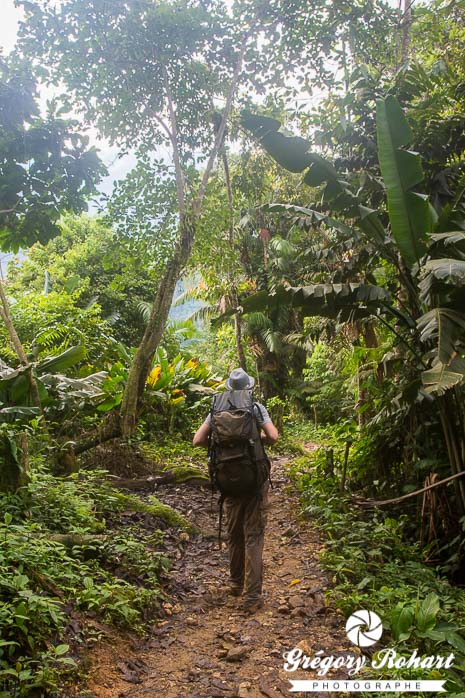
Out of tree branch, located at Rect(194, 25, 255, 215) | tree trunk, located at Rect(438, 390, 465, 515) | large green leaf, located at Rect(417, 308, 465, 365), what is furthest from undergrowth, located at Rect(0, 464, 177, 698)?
tree branch, located at Rect(194, 25, 255, 215)

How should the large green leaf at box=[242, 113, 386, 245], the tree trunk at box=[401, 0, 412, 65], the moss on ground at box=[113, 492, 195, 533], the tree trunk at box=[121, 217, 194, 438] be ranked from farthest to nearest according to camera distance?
the tree trunk at box=[121, 217, 194, 438] < the tree trunk at box=[401, 0, 412, 65] < the moss on ground at box=[113, 492, 195, 533] < the large green leaf at box=[242, 113, 386, 245]

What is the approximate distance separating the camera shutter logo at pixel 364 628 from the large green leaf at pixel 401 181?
3.00 m

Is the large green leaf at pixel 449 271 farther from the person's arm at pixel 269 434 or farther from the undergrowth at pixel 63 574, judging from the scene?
the undergrowth at pixel 63 574

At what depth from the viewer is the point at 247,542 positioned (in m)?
4.19

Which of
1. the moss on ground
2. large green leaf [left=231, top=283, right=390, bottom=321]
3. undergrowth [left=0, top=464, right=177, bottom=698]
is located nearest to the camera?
undergrowth [left=0, top=464, right=177, bottom=698]

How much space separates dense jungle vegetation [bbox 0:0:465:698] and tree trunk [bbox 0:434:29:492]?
19 millimetres

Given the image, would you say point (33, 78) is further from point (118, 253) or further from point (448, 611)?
point (448, 611)

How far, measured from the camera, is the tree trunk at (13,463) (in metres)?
4.38

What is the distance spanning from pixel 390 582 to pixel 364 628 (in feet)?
2.60

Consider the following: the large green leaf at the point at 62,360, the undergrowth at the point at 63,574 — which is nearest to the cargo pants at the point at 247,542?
the undergrowth at the point at 63,574

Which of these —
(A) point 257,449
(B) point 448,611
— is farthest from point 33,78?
(B) point 448,611

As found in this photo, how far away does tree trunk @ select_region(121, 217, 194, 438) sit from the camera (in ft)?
26.7

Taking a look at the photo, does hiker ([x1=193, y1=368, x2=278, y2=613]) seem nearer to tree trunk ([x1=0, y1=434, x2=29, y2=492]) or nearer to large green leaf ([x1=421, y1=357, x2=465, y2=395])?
large green leaf ([x1=421, y1=357, x2=465, y2=395])

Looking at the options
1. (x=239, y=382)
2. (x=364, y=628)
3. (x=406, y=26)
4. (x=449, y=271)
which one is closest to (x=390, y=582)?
(x=364, y=628)
